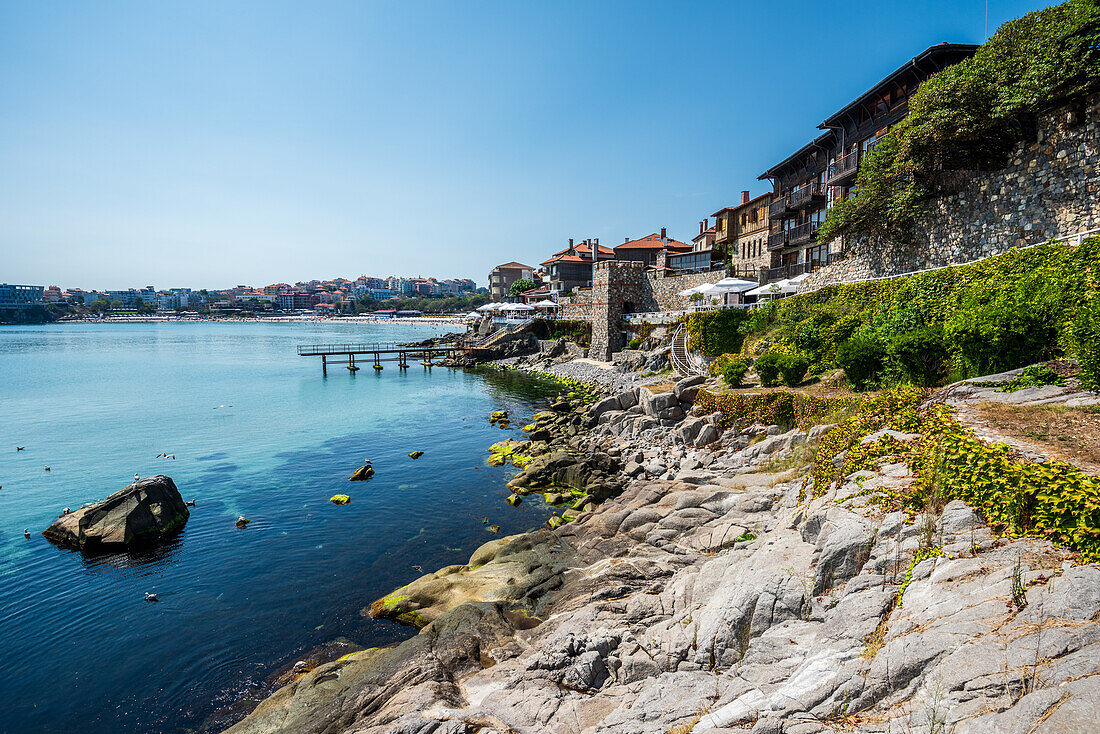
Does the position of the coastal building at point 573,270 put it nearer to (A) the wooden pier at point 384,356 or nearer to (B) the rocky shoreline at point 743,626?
(A) the wooden pier at point 384,356

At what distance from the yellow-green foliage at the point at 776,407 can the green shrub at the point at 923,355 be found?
180 centimetres

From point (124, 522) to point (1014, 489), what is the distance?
2529 cm

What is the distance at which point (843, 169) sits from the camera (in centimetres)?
3688

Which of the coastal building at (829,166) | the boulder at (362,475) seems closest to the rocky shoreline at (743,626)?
the boulder at (362,475)

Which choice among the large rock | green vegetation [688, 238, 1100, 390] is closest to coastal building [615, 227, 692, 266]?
green vegetation [688, 238, 1100, 390]

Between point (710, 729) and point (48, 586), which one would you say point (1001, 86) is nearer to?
point (710, 729)

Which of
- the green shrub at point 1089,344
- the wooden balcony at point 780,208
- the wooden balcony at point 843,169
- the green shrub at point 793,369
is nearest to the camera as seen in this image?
the green shrub at point 1089,344

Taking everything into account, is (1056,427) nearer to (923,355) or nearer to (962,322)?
(962,322)

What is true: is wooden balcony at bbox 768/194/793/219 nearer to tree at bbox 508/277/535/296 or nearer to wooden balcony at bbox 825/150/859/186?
wooden balcony at bbox 825/150/859/186

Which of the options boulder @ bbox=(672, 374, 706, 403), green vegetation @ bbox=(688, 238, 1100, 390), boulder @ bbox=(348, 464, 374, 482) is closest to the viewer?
green vegetation @ bbox=(688, 238, 1100, 390)

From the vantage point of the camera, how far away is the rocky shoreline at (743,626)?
5.41 meters

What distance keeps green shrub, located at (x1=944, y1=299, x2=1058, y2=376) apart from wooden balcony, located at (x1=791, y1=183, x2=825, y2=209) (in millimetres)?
30717

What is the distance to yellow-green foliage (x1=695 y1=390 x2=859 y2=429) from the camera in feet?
53.9

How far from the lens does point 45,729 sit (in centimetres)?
1077
